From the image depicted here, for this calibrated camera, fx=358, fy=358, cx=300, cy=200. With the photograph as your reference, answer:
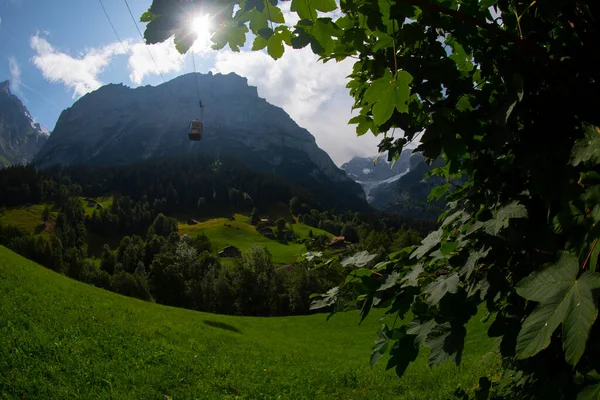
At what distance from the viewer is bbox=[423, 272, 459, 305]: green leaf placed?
6.17 feet

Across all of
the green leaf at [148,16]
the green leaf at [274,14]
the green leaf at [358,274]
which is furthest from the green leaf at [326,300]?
the green leaf at [148,16]

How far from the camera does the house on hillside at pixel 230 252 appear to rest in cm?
12615

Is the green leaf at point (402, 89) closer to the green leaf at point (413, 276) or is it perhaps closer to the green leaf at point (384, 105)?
the green leaf at point (384, 105)

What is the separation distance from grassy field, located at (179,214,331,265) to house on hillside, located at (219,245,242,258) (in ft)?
20.0

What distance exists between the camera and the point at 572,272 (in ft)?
3.67

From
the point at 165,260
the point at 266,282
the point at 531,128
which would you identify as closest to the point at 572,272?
the point at 531,128

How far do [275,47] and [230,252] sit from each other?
426 ft

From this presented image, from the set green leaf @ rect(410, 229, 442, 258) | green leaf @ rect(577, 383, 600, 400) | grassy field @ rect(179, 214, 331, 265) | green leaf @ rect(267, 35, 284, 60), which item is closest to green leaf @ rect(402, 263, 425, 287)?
green leaf @ rect(410, 229, 442, 258)

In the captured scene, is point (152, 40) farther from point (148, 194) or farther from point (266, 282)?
point (148, 194)

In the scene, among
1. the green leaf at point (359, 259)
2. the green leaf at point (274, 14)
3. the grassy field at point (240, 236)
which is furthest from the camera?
the grassy field at point (240, 236)

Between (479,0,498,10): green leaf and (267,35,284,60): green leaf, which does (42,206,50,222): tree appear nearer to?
(267,35,284,60): green leaf

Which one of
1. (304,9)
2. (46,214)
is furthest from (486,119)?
(46,214)

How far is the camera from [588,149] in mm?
1575

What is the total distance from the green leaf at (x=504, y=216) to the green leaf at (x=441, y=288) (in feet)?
1.05
